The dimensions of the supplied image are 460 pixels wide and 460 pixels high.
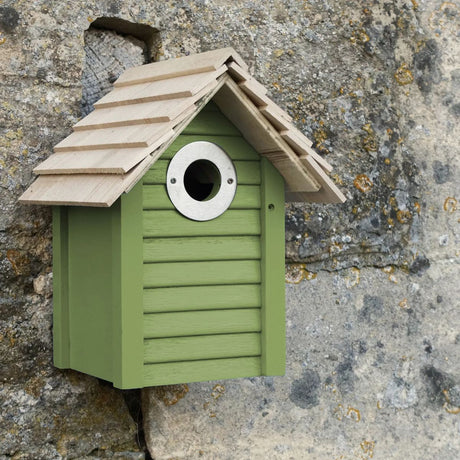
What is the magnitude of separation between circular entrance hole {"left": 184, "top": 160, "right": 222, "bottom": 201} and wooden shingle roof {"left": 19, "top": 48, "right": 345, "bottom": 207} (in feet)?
0.37

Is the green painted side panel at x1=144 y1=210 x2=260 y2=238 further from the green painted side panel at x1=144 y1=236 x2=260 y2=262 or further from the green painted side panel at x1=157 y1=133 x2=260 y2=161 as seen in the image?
the green painted side panel at x1=157 y1=133 x2=260 y2=161

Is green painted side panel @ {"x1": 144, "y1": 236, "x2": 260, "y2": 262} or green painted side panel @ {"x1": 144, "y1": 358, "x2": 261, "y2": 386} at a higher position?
green painted side panel @ {"x1": 144, "y1": 236, "x2": 260, "y2": 262}

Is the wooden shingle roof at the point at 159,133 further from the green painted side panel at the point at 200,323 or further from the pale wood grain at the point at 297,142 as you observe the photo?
the green painted side panel at the point at 200,323

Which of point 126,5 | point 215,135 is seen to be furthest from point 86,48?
point 215,135

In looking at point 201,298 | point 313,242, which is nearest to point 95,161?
point 201,298

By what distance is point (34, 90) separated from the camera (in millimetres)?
2170

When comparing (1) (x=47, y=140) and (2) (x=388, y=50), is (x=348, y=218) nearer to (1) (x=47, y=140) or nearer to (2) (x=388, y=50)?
(2) (x=388, y=50)

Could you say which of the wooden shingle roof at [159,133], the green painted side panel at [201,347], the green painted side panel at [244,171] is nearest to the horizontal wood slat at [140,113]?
the wooden shingle roof at [159,133]

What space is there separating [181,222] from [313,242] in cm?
61

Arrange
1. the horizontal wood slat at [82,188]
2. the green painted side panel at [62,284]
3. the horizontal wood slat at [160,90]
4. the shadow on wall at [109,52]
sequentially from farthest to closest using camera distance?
the shadow on wall at [109,52] < the green painted side panel at [62,284] < the horizontal wood slat at [160,90] < the horizontal wood slat at [82,188]

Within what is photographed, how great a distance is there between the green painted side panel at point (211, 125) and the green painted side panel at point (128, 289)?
0.19m

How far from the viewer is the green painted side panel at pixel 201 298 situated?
1.93 meters

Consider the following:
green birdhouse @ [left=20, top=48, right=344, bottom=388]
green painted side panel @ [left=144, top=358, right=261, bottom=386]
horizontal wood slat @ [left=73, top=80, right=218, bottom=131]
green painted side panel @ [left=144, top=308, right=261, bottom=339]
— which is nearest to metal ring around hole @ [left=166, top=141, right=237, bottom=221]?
green birdhouse @ [left=20, top=48, right=344, bottom=388]

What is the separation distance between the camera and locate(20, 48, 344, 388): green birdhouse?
6.19ft
